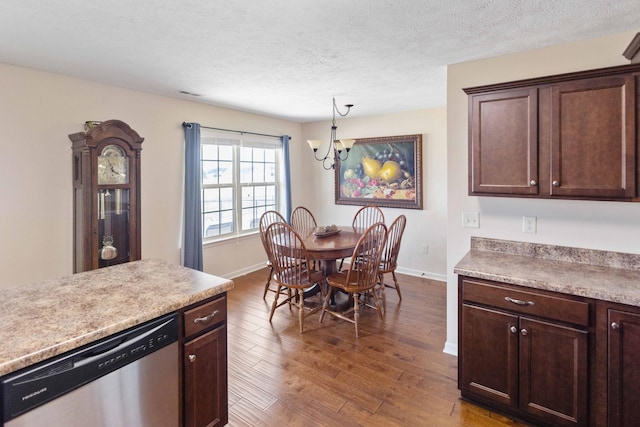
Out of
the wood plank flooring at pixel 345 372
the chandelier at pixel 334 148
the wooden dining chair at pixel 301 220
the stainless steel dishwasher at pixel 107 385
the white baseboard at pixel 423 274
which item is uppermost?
the chandelier at pixel 334 148

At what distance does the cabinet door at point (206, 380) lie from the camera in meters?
1.57

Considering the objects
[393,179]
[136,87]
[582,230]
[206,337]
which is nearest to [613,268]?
[582,230]

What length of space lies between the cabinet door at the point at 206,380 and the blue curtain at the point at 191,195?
2.59 meters

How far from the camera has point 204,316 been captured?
5.34 ft

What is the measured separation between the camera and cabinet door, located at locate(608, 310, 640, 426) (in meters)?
1.62

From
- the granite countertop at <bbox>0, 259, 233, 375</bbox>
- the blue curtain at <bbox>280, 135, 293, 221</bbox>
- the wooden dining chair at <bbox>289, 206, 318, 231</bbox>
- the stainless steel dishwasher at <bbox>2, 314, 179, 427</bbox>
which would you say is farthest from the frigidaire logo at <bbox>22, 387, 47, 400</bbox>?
the blue curtain at <bbox>280, 135, 293, 221</bbox>

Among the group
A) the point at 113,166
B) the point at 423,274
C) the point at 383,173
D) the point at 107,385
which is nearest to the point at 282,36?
the point at 113,166

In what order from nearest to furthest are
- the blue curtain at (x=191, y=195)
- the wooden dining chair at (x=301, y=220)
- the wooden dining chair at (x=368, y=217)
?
1. the blue curtain at (x=191, y=195)
2. the wooden dining chair at (x=368, y=217)
3. the wooden dining chair at (x=301, y=220)

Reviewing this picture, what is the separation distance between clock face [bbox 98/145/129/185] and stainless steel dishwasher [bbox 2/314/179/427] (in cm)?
216

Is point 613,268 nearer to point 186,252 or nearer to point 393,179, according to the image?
point 393,179

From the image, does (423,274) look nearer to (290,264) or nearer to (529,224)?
(290,264)

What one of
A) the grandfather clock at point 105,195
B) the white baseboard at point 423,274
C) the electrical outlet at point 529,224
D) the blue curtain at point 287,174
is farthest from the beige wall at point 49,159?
the electrical outlet at point 529,224

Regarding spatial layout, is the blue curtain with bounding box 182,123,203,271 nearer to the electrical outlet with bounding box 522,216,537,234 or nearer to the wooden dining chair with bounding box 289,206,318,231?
the wooden dining chair with bounding box 289,206,318,231

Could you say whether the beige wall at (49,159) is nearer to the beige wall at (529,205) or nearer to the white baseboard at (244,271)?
Answer: the white baseboard at (244,271)
